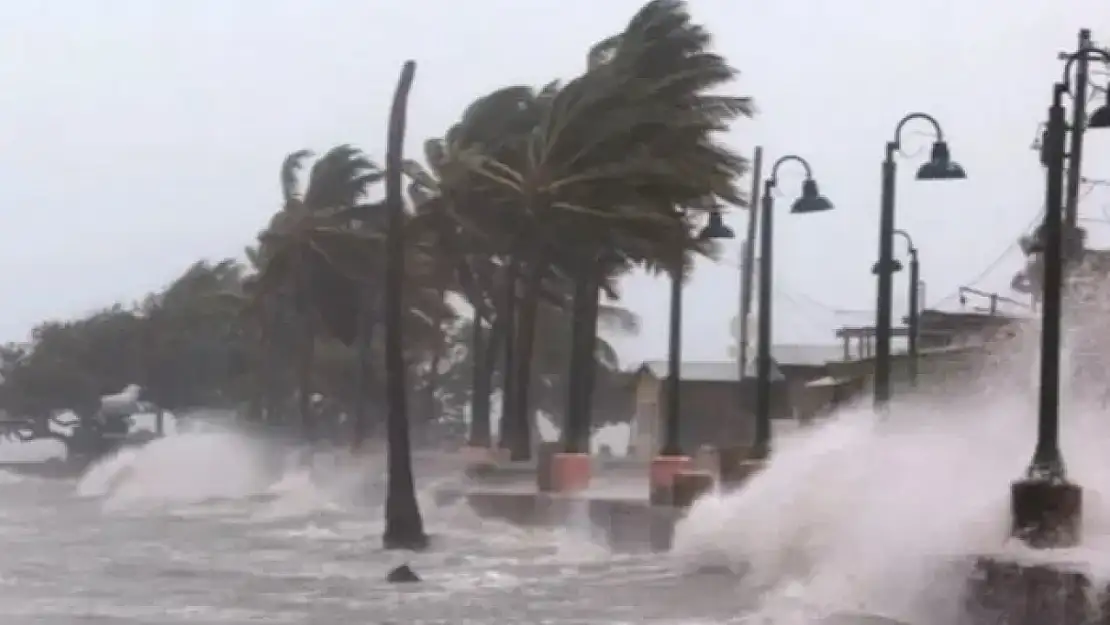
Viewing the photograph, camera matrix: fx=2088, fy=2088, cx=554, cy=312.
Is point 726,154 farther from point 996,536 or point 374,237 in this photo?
point 996,536

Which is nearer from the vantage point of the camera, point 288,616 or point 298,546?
point 288,616

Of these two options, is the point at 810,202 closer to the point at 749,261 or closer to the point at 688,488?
the point at 688,488

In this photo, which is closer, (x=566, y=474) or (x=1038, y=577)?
(x=1038, y=577)

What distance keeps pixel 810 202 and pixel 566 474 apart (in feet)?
37.5

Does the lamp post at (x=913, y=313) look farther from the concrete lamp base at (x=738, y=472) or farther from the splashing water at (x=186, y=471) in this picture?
the splashing water at (x=186, y=471)

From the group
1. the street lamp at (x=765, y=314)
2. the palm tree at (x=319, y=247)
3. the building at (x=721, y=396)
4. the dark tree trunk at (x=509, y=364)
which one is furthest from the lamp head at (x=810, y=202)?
the palm tree at (x=319, y=247)

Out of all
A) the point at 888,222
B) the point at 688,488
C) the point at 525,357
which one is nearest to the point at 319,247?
the point at 525,357

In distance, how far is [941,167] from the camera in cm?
2011

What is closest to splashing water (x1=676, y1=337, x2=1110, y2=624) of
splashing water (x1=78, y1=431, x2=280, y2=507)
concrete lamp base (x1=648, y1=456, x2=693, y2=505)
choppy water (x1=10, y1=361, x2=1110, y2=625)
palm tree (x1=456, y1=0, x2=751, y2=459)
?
choppy water (x1=10, y1=361, x2=1110, y2=625)

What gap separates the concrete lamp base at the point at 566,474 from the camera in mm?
33750

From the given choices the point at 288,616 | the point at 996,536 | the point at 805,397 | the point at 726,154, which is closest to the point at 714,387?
the point at 805,397

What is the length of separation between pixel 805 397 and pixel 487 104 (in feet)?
32.8

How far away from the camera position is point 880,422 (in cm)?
2417

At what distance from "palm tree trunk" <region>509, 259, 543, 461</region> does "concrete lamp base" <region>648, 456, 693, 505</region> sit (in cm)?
1146
